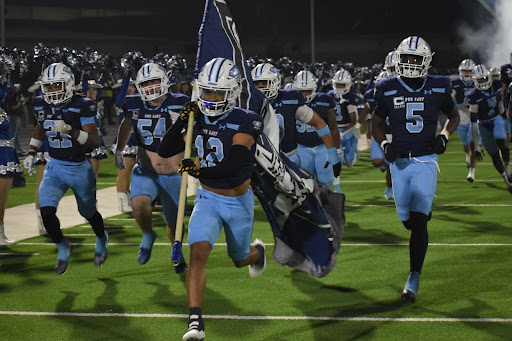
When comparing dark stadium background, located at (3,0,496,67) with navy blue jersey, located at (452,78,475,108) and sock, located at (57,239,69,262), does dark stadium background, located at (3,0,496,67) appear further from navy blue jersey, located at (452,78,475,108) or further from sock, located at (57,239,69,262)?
sock, located at (57,239,69,262)

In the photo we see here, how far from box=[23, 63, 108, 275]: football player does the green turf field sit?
0.48 m

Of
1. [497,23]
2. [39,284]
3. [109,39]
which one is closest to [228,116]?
[39,284]

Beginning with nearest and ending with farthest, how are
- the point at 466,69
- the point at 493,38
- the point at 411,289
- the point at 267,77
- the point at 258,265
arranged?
the point at 411,289 → the point at 258,265 → the point at 267,77 → the point at 466,69 → the point at 493,38

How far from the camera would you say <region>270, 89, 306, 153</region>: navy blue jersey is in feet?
32.3

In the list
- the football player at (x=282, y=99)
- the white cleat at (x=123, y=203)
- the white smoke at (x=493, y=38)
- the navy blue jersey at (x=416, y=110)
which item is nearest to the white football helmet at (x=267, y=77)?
the football player at (x=282, y=99)

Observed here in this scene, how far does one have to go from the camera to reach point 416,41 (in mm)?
7672

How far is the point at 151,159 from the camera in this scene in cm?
857

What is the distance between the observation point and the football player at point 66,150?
845cm

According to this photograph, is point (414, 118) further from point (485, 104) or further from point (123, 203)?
point (485, 104)

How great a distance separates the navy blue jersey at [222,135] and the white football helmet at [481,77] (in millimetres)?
8760

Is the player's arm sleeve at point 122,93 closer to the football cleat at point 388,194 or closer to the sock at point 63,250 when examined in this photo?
the football cleat at point 388,194

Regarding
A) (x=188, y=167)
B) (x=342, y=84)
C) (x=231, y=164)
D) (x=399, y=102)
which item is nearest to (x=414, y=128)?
(x=399, y=102)

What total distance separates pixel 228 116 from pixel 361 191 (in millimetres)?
8745

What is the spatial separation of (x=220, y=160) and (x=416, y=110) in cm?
209
